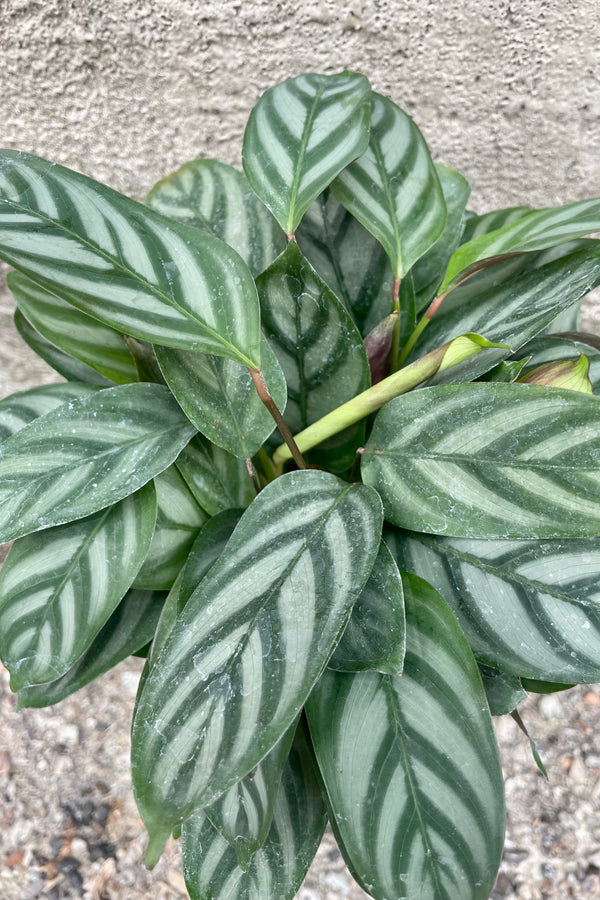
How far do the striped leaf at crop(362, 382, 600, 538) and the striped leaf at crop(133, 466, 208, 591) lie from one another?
8.2 inches

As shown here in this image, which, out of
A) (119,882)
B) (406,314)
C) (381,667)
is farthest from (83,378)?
(119,882)

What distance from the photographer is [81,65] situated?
83 cm

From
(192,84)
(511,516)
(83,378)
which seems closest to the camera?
(511,516)

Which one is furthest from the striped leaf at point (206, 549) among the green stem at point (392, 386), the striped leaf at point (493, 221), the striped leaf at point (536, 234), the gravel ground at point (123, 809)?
the gravel ground at point (123, 809)

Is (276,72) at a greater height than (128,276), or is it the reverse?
(276,72)

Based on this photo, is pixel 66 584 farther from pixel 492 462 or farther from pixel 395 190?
pixel 395 190

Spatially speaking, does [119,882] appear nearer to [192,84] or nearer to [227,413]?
[227,413]

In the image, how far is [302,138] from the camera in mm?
614

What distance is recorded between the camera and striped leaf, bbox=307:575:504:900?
19.4 inches

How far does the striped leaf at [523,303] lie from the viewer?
55 cm

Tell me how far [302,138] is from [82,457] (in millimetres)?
387

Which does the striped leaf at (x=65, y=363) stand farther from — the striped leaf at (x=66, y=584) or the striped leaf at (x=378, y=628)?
the striped leaf at (x=378, y=628)

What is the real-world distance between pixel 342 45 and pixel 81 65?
1.18ft

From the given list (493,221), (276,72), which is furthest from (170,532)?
(276,72)
